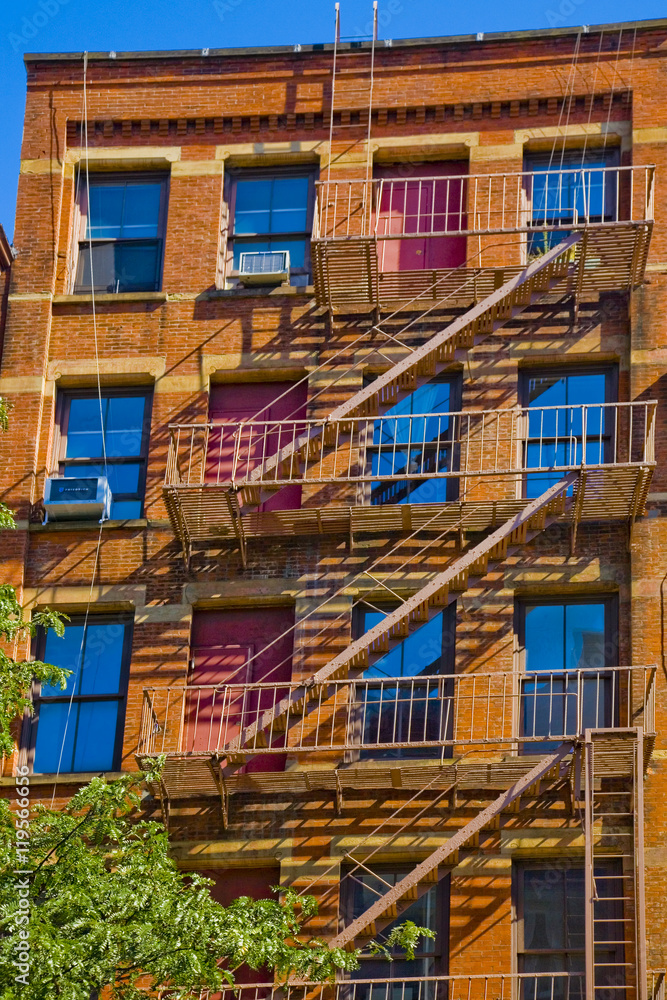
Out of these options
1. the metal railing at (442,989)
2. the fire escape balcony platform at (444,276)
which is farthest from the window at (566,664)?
the fire escape balcony platform at (444,276)

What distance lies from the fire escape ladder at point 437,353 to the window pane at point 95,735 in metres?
3.15

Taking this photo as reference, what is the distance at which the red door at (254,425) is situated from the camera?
26.1 meters

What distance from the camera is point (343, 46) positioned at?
28562 millimetres

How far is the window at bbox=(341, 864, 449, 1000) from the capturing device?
22.9 metres

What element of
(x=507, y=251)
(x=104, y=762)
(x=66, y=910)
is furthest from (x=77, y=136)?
(x=66, y=910)

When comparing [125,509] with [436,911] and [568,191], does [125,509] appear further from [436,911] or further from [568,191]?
[568,191]

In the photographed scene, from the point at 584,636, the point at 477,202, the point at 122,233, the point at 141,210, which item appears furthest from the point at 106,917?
the point at 141,210

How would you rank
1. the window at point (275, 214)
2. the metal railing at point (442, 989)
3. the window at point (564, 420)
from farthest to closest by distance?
the window at point (275, 214)
the window at point (564, 420)
the metal railing at point (442, 989)

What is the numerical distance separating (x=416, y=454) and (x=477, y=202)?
148 inches

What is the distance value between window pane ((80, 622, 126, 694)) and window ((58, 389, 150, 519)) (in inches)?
63.1

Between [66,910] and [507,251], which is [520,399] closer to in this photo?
[507,251]

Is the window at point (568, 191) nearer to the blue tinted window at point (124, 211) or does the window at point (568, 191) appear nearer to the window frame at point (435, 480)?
the window frame at point (435, 480)

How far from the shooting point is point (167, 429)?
2653 centimetres

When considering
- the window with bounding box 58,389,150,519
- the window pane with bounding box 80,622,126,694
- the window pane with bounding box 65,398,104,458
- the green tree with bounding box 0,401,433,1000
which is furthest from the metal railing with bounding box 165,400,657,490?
the green tree with bounding box 0,401,433,1000
